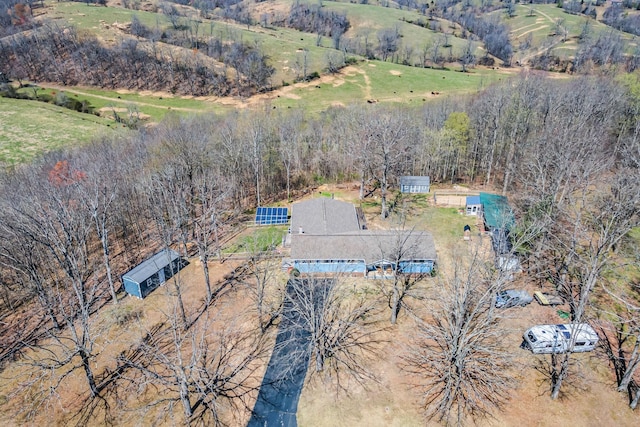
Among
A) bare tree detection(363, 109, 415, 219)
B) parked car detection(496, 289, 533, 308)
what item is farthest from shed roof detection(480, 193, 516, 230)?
bare tree detection(363, 109, 415, 219)

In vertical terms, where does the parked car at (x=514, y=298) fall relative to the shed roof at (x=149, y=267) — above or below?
below

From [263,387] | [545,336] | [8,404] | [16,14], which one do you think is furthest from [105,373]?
[16,14]

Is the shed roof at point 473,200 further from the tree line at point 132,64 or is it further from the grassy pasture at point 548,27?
the grassy pasture at point 548,27

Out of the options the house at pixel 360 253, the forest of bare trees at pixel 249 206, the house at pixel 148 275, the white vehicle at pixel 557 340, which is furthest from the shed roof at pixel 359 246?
the house at pixel 148 275

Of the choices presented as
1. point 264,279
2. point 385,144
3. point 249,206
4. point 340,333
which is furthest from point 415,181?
point 264,279

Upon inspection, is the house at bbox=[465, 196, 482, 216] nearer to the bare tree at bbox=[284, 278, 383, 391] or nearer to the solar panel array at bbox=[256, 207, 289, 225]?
the bare tree at bbox=[284, 278, 383, 391]

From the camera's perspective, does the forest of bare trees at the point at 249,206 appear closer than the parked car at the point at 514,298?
Yes
